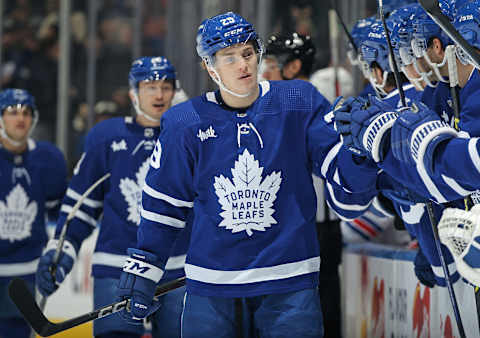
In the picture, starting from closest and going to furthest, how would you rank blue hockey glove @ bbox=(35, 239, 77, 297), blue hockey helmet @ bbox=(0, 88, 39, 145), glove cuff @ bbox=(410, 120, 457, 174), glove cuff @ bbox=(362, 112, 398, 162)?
1. glove cuff @ bbox=(410, 120, 457, 174)
2. glove cuff @ bbox=(362, 112, 398, 162)
3. blue hockey glove @ bbox=(35, 239, 77, 297)
4. blue hockey helmet @ bbox=(0, 88, 39, 145)

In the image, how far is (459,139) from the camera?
173cm

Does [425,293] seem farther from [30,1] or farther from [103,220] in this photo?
[30,1]

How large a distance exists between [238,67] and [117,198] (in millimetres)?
1117

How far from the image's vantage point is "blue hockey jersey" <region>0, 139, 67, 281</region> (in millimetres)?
4148

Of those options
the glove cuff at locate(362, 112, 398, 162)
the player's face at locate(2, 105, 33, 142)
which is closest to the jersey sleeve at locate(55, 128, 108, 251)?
the player's face at locate(2, 105, 33, 142)

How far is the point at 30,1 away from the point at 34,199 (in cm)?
295

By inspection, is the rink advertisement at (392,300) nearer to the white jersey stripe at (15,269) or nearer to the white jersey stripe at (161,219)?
the white jersey stripe at (161,219)

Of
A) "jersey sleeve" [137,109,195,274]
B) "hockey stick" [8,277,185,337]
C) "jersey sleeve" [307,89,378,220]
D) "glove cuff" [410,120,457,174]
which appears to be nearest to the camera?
"glove cuff" [410,120,457,174]

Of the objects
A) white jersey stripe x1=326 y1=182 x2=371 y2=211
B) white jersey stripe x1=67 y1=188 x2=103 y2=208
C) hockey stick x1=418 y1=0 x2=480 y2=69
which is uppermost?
hockey stick x1=418 y1=0 x2=480 y2=69

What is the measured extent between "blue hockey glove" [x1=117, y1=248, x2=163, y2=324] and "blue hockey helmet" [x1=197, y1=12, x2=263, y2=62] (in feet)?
1.90

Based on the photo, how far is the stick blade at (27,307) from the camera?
2795 millimetres

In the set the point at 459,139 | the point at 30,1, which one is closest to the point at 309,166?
the point at 459,139

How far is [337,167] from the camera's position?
7.40 feet

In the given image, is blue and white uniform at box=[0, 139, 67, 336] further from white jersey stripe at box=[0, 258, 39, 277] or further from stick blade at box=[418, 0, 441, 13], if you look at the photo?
stick blade at box=[418, 0, 441, 13]
